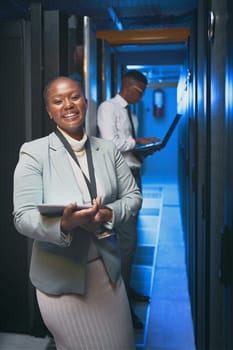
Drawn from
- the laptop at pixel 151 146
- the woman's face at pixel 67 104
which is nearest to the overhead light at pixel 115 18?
the laptop at pixel 151 146

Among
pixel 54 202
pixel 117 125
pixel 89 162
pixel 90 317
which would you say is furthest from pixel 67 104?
pixel 117 125

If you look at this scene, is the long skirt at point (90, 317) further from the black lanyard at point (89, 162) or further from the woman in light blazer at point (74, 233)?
the black lanyard at point (89, 162)

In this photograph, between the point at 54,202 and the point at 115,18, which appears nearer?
the point at 54,202

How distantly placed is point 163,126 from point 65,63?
8.94 metres

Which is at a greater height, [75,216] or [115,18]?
[115,18]

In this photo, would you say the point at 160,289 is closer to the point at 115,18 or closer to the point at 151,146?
the point at 151,146

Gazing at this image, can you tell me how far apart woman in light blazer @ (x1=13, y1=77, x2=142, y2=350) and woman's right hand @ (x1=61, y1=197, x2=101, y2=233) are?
0.05m

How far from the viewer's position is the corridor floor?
105 inches

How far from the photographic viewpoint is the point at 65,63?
8.02 ft

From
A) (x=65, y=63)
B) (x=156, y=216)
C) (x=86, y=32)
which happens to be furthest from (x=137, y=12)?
(x=156, y=216)

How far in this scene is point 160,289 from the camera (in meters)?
3.60

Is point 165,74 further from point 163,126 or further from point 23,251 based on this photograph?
point 23,251

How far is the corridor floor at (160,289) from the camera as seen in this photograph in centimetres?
266

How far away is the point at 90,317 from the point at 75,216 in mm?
453
